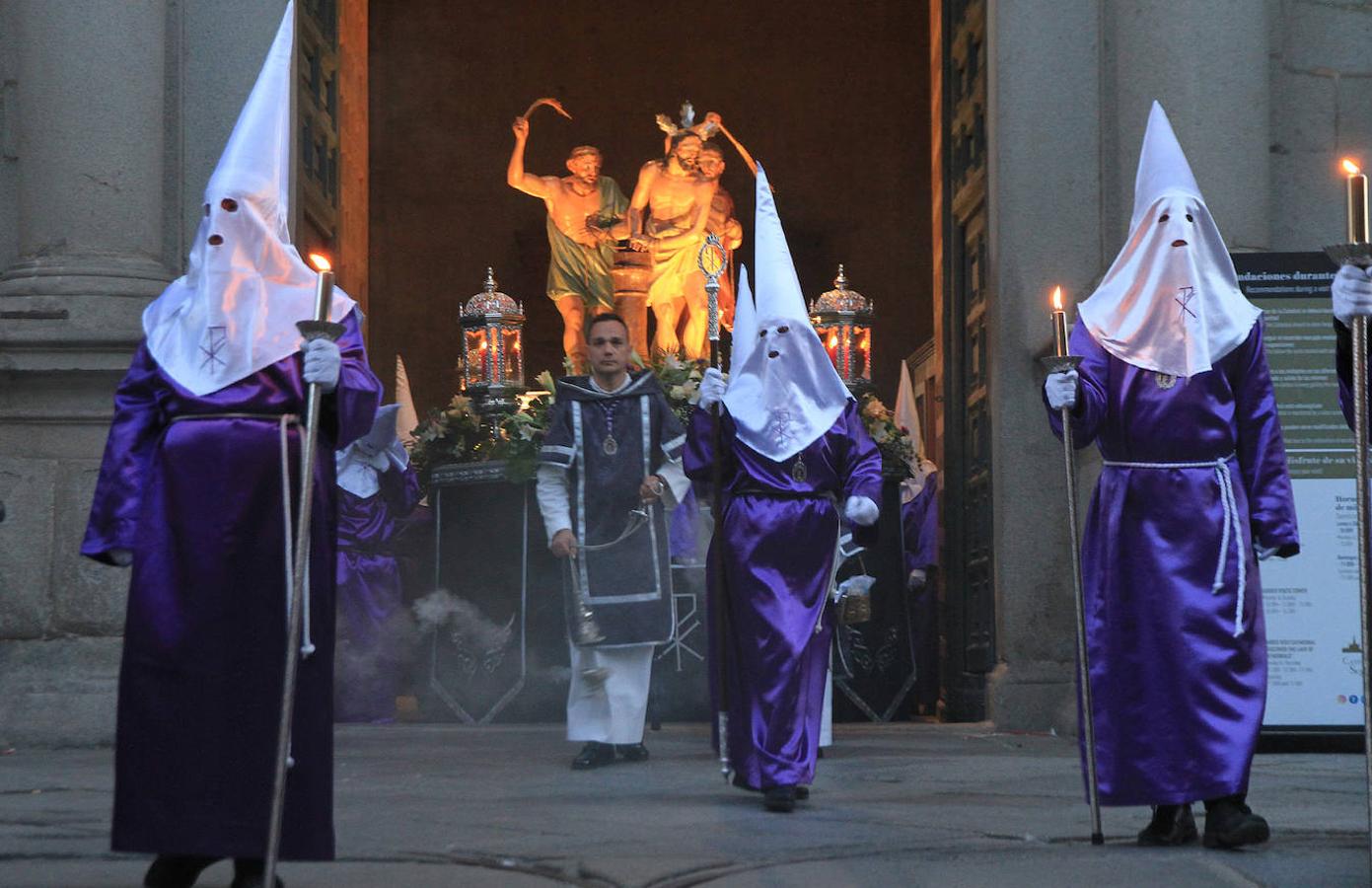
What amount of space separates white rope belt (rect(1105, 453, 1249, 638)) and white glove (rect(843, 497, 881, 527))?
1.34m

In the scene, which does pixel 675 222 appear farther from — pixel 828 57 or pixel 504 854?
pixel 504 854

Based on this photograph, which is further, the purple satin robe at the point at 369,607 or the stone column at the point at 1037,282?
the purple satin robe at the point at 369,607

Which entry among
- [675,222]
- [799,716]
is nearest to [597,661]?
[799,716]

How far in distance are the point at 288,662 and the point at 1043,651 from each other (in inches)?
256

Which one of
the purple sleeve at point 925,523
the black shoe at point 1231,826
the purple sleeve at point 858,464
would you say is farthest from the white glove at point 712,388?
the purple sleeve at point 925,523

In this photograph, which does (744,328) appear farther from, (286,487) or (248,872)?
(248,872)

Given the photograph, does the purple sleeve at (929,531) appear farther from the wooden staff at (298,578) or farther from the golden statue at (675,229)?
the wooden staff at (298,578)

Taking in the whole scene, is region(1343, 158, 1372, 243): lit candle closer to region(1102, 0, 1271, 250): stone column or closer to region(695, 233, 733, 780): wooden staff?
region(695, 233, 733, 780): wooden staff

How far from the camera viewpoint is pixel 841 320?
13.6 m

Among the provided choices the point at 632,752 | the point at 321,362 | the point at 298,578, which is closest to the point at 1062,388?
the point at 321,362

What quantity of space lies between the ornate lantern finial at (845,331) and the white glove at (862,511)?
627cm

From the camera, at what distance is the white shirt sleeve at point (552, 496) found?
891 centimetres

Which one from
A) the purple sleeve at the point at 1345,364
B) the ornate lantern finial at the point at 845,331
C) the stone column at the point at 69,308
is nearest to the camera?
the purple sleeve at the point at 1345,364

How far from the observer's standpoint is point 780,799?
22.4 ft
